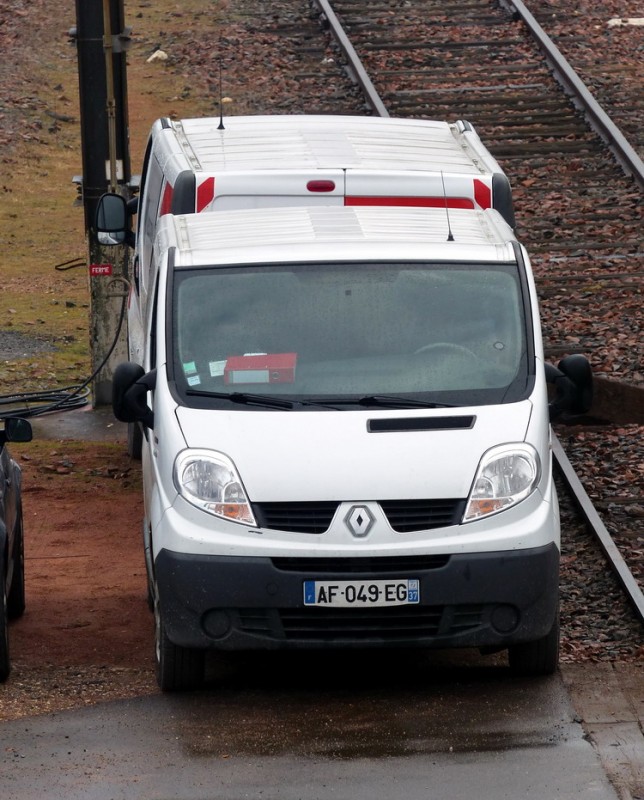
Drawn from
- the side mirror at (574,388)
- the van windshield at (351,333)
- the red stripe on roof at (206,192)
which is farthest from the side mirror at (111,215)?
the side mirror at (574,388)

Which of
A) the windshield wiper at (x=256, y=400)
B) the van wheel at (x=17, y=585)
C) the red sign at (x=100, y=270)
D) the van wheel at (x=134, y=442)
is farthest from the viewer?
Result: the red sign at (x=100, y=270)

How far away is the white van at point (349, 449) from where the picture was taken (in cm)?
684

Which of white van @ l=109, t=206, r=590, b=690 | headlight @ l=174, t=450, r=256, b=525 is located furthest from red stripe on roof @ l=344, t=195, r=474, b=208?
headlight @ l=174, t=450, r=256, b=525

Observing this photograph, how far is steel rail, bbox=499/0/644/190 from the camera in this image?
16578 mm

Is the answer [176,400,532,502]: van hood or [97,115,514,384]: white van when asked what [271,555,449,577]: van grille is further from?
[97,115,514,384]: white van

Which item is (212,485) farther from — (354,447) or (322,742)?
(322,742)

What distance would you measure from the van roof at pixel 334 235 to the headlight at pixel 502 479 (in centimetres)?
114

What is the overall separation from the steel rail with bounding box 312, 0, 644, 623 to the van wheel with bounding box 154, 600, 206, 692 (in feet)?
7.67

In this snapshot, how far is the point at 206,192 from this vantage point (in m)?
9.12

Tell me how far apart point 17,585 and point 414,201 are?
3.04 metres

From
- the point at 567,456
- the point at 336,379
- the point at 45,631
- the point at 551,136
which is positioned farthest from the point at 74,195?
the point at 336,379

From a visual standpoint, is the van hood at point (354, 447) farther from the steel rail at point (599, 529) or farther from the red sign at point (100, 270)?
the red sign at point (100, 270)

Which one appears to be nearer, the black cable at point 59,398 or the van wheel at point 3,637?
the van wheel at point 3,637

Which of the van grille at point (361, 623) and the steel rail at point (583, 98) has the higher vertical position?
the van grille at point (361, 623)
